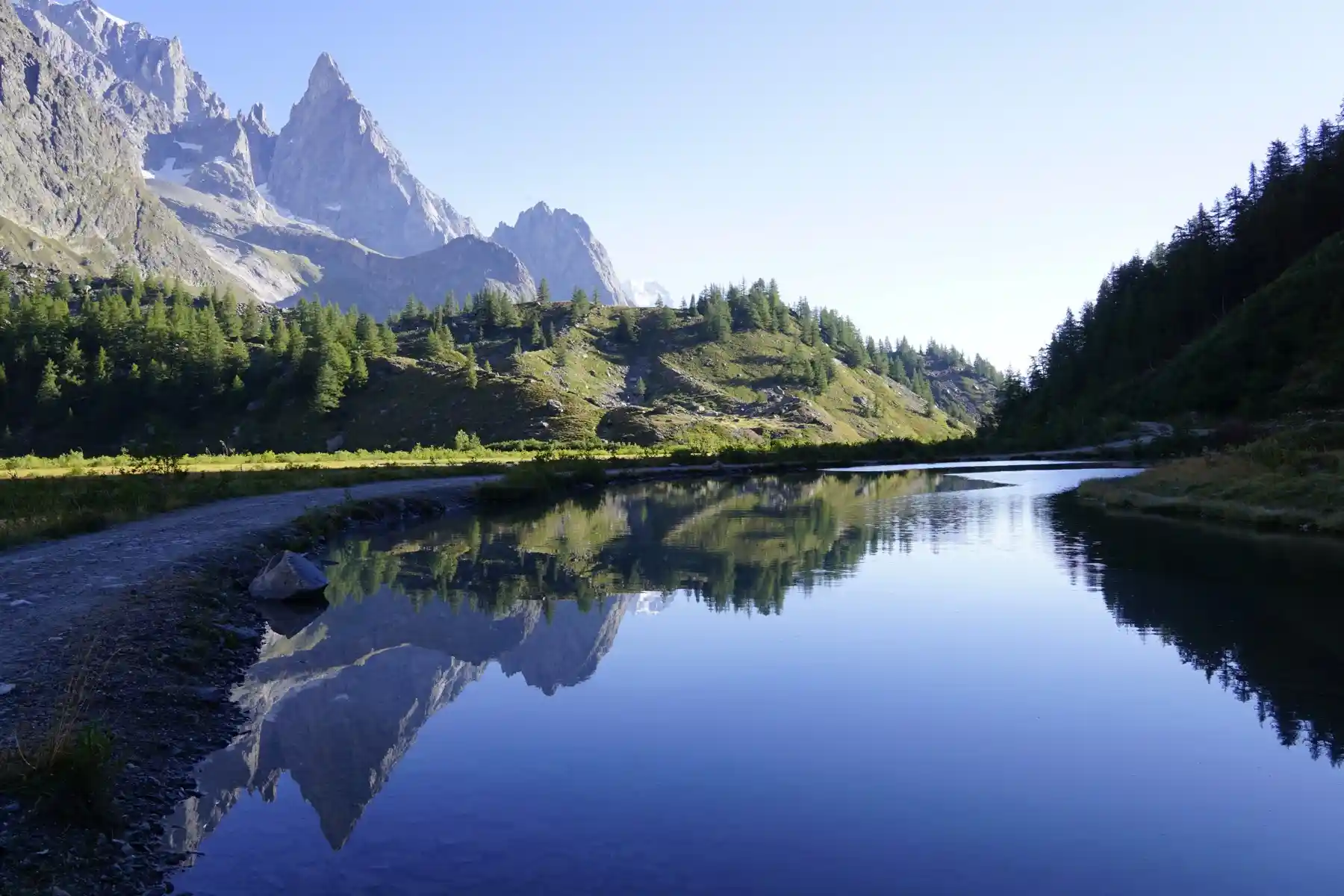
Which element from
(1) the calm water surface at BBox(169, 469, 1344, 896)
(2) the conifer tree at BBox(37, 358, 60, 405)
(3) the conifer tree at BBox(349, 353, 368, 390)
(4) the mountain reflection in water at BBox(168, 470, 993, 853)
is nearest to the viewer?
(1) the calm water surface at BBox(169, 469, 1344, 896)

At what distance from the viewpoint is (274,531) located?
31422 mm

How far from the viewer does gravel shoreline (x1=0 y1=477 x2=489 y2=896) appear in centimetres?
843

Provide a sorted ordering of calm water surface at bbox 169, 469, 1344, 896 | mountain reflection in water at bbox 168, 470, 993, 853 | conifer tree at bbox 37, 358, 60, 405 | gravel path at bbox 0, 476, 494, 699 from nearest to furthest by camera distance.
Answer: calm water surface at bbox 169, 469, 1344, 896, mountain reflection in water at bbox 168, 470, 993, 853, gravel path at bbox 0, 476, 494, 699, conifer tree at bbox 37, 358, 60, 405

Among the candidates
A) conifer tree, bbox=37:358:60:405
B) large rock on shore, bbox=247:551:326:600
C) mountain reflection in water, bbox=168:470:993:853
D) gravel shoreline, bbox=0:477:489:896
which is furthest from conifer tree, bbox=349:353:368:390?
large rock on shore, bbox=247:551:326:600

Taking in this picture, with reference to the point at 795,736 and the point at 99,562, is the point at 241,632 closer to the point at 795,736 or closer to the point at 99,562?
the point at 99,562

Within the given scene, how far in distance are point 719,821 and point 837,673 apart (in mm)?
7245

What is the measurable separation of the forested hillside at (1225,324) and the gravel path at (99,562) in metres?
85.0

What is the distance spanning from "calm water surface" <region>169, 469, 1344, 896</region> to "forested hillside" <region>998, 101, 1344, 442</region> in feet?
234

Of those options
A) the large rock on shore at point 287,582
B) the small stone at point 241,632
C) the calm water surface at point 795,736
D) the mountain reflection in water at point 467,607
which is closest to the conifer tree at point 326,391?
the mountain reflection in water at point 467,607

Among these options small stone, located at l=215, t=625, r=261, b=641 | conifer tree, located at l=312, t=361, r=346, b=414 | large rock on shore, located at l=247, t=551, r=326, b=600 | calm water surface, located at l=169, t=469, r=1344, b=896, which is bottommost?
calm water surface, located at l=169, t=469, r=1344, b=896

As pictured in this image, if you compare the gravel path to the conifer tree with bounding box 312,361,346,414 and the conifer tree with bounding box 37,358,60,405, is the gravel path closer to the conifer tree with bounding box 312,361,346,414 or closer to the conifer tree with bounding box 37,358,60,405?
the conifer tree with bounding box 312,361,346,414

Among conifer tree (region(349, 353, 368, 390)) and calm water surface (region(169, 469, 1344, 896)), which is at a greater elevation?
conifer tree (region(349, 353, 368, 390))

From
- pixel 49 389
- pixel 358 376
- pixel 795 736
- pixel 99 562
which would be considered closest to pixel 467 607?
pixel 99 562

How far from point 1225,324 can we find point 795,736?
106677mm
